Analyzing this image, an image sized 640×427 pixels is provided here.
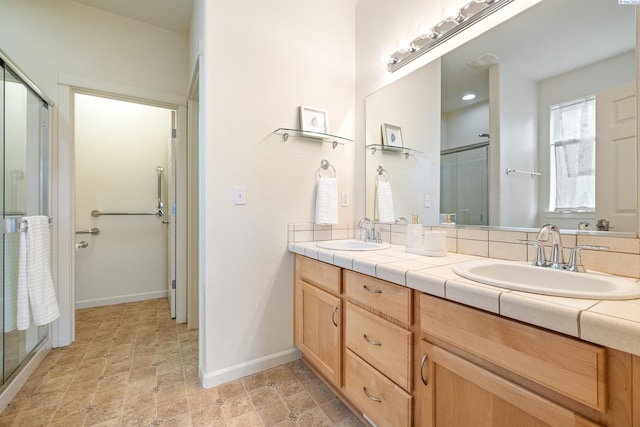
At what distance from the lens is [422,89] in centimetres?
169

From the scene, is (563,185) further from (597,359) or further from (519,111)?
(597,359)

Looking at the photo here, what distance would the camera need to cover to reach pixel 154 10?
2.25 meters

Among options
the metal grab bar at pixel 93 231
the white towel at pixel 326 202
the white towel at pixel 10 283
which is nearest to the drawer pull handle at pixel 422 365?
the white towel at pixel 326 202

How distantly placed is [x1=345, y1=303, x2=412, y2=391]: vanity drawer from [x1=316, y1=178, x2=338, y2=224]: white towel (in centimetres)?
→ 71

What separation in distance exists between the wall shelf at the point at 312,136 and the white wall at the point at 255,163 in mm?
40

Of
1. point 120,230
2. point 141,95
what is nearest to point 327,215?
point 141,95

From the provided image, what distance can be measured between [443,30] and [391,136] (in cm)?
65

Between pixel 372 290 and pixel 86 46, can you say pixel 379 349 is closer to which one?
pixel 372 290

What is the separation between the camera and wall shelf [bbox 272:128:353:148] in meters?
1.84

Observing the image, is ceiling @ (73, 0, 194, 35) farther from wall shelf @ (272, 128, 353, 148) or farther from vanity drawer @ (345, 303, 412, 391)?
vanity drawer @ (345, 303, 412, 391)

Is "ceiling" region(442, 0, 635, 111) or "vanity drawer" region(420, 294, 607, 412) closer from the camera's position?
"vanity drawer" region(420, 294, 607, 412)

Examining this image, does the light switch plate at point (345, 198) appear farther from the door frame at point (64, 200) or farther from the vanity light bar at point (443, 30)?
the door frame at point (64, 200)

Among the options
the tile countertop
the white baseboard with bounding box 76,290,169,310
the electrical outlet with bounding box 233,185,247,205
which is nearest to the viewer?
the tile countertop

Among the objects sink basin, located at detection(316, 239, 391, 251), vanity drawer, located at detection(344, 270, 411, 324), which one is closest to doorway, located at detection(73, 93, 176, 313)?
sink basin, located at detection(316, 239, 391, 251)
